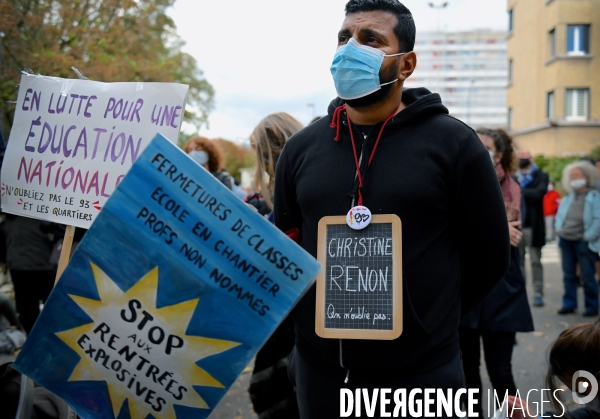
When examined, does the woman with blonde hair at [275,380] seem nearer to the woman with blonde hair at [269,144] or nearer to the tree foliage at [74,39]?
the woman with blonde hair at [269,144]

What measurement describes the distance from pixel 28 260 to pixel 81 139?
2.80m

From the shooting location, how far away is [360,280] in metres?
1.77

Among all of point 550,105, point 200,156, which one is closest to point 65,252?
point 200,156

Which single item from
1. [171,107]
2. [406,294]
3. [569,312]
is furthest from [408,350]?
[569,312]

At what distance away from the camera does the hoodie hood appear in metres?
1.86

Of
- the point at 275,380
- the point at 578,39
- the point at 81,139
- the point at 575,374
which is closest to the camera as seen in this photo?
the point at 81,139

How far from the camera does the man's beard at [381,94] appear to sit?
1.93 metres

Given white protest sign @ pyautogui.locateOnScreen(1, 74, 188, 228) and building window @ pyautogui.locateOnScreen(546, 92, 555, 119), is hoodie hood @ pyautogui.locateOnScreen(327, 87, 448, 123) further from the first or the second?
building window @ pyautogui.locateOnScreen(546, 92, 555, 119)

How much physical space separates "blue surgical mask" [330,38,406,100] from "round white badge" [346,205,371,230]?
1.35 ft

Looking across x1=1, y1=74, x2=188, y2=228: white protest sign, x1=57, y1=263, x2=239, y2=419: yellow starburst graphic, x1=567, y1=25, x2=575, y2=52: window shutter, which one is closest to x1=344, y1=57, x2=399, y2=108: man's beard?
x1=1, y1=74, x2=188, y2=228: white protest sign

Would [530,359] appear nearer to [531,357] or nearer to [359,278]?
[531,357]

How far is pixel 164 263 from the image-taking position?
4.40 ft

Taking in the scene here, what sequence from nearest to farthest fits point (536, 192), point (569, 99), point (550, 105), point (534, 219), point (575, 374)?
1. point (575, 374)
2. point (536, 192)
3. point (534, 219)
4. point (569, 99)
5. point (550, 105)

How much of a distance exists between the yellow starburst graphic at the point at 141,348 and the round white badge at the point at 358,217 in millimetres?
610
